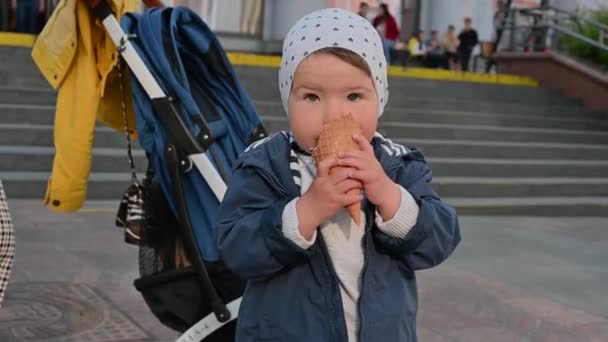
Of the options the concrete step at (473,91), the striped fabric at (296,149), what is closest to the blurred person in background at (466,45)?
the concrete step at (473,91)

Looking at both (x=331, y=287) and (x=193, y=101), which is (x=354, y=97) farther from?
(x=193, y=101)

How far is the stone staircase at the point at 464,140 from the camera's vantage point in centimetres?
929

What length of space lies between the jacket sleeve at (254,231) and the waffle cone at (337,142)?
0.18m

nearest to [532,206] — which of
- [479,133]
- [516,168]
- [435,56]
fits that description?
[516,168]

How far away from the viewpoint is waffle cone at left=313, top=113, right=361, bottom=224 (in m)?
1.73

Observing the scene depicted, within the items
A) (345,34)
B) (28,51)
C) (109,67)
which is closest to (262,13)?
(28,51)

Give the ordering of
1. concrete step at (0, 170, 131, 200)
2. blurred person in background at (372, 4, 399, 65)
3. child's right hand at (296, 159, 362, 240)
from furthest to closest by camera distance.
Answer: blurred person in background at (372, 4, 399, 65)
concrete step at (0, 170, 131, 200)
child's right hand at (296, 159, 362, 240)

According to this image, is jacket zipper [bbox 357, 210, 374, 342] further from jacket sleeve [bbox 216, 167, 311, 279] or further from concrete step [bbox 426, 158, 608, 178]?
concrete step [bbox 426, 158, 608, 178]

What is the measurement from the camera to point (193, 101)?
11.2 feet

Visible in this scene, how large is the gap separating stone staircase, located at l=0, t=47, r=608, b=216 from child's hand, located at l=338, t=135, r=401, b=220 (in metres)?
7.05

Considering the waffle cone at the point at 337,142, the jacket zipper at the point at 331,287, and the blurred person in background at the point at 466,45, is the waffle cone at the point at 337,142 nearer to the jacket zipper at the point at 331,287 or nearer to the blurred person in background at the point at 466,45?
the jacket zipper at the point at 331,287

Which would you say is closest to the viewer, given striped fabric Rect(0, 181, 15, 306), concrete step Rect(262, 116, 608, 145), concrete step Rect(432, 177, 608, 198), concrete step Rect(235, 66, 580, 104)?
striped fabric Rect(0, 181, 15, 306)

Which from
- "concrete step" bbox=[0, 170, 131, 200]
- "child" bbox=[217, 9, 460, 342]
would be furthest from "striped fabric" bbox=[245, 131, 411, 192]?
"concrete step" bbox=[0, 170, 131, 200]

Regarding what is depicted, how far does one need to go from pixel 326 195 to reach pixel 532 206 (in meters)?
8.71
